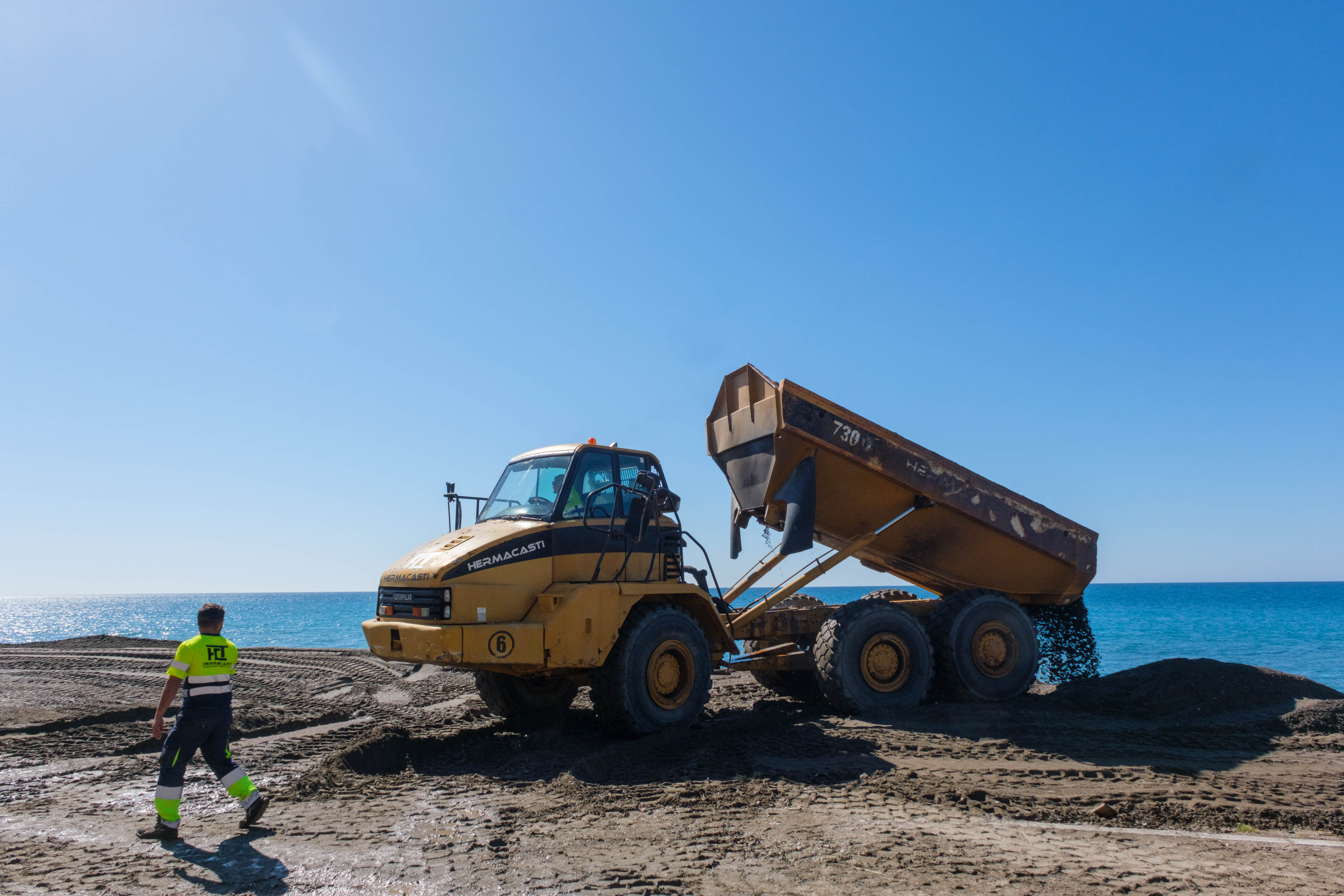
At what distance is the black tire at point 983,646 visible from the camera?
9.54 m

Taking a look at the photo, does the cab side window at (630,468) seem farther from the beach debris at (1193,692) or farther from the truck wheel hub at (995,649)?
the beach debris at (1193,692)

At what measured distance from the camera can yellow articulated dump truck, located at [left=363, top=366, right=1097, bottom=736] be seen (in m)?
6.96

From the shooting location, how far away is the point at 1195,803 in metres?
5.36

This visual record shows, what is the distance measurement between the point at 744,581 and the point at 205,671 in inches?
248

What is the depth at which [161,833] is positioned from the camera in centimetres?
484

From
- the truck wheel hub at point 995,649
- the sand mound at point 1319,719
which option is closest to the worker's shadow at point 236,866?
the truck wheel hub at point 995,649

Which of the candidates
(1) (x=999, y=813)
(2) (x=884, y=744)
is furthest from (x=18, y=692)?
(1) (x=999, y=813)

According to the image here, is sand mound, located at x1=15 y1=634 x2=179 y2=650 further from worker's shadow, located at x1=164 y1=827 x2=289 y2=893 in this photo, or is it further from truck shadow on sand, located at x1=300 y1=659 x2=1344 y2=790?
worker's shadow, located at x1=164 y1=827 x2=289 y2=893

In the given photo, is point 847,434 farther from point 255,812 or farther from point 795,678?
point 255,812

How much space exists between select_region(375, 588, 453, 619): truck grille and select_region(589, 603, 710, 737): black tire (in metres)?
1.52

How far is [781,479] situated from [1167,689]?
199 inches

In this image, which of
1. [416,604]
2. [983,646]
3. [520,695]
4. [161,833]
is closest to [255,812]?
[161,833]

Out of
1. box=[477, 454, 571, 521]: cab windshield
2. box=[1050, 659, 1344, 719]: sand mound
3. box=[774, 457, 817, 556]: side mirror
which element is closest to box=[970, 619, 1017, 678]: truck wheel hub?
box=[1050, 659, 1344, 719]: sand mound

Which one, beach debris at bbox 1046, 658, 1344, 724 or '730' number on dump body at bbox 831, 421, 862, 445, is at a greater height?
'730' number on dump body at bbox 831, 421, 862, 445
